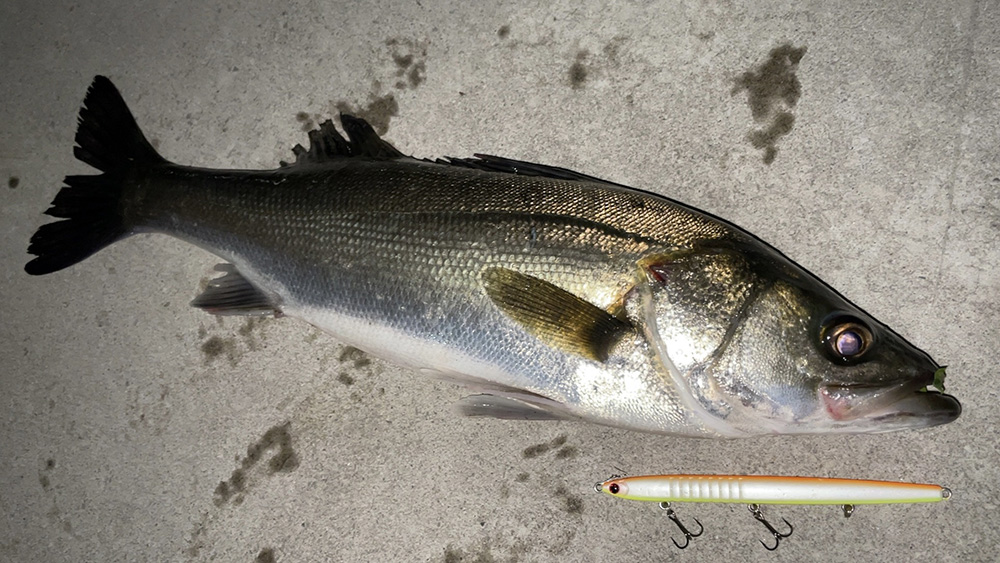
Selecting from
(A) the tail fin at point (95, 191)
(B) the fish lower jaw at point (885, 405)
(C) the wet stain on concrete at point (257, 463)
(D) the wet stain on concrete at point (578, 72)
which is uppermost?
(D) the wet stain on concrete at point (578, 72)

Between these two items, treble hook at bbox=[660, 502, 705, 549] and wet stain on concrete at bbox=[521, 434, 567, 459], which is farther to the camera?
wet stain on concrete at bbox=[521, 434, 567, 459]

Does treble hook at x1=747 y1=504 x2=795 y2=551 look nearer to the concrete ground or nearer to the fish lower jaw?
the concrete ground

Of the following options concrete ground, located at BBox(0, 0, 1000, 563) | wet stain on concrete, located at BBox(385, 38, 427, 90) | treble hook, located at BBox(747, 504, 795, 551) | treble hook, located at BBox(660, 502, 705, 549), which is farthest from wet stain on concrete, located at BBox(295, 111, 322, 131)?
treble hook, located at BBox(747, 504, 795, 551)

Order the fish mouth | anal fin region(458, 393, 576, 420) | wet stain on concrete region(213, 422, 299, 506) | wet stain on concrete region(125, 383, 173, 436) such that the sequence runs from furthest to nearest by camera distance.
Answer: wet stain on concrete region(125, 383, 173, 436)
wet stain on concrete region(213, 422, 299, 506)
anal fin region(458, 393, 576, 420)
the fish mouth

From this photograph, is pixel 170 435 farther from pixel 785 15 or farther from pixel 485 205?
pixel 785 15

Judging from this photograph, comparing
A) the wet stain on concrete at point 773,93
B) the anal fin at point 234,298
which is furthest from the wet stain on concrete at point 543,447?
the wet stain on concrete at point 773,93

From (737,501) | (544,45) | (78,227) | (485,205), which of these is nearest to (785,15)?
(544,45)

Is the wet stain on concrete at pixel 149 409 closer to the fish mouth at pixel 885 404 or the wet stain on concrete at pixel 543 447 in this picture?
the wet stain on concrete at pixel 543 447
